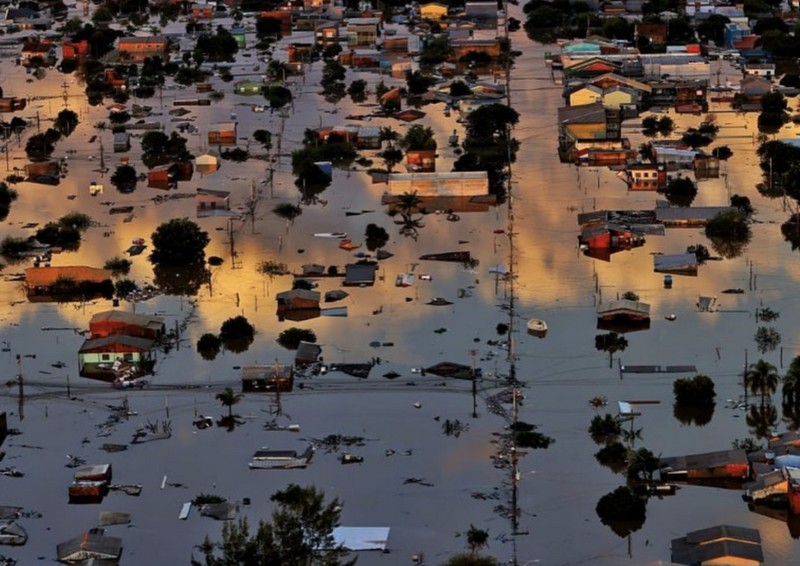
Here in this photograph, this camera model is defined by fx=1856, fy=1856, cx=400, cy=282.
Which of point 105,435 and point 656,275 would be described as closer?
point 105,435

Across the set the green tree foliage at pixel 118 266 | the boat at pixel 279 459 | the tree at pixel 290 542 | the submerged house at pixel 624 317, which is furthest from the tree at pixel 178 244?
the tree at pixel 290 542

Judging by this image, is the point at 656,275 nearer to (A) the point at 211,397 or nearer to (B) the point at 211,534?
(A) the point at 211,397

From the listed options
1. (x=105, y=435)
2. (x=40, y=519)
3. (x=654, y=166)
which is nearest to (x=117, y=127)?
(x=654, y=166)

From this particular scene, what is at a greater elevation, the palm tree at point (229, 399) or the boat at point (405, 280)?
the boat at point (405, 280)

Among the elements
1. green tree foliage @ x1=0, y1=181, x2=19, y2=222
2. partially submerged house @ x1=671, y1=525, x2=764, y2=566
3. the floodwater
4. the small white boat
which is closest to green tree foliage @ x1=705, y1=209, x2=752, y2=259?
the floodwater

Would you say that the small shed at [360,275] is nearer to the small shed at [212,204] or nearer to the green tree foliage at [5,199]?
the small shed at [212,204]

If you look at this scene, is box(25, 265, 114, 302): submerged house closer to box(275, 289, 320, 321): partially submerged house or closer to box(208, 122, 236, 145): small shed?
box(275, 289, 320, 321): partially submerged house
